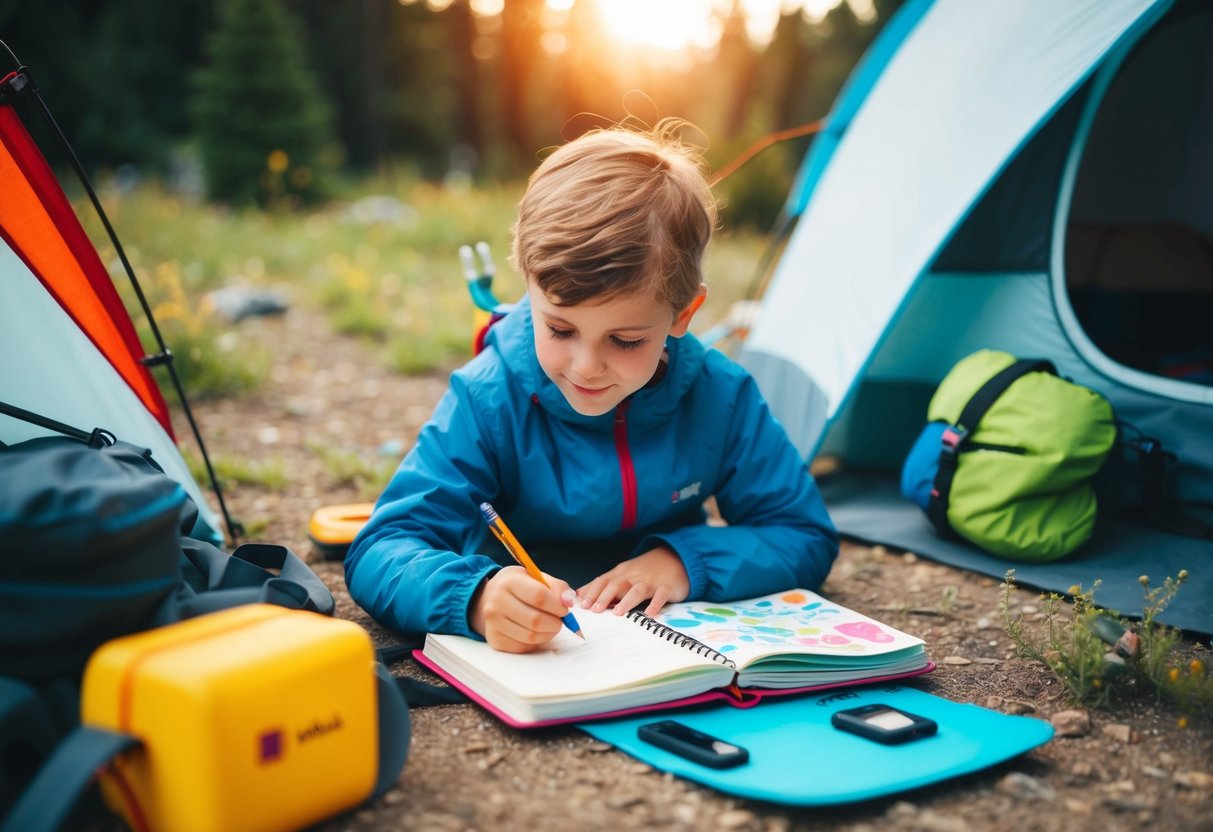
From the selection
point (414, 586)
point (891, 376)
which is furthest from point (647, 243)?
point (891, 376)

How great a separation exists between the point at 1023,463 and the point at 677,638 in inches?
44.5

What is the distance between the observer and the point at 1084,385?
275 centimetres

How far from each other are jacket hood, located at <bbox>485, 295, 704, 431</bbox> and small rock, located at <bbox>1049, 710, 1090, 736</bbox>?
2.87 ft

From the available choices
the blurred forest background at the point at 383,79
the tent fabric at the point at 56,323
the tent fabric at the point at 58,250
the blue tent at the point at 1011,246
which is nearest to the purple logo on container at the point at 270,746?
the tent fabric at the point at 56,323

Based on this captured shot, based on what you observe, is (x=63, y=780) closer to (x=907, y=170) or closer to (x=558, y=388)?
(x=558, y=388)

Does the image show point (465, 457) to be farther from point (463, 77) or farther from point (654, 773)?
point (463, 77)

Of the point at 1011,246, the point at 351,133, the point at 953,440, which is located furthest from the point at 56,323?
the point at 351,133

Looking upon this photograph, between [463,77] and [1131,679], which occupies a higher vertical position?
[463,77]

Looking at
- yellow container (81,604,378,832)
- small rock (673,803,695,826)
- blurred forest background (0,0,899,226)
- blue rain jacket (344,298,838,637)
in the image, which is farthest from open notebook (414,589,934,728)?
blurred forest background (0,0,899,226)

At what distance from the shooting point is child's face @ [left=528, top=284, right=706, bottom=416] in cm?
172

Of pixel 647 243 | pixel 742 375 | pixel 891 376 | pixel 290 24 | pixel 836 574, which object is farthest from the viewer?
pixel 290 24

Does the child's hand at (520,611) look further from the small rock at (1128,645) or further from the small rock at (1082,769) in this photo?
the small rock at (1128,645)

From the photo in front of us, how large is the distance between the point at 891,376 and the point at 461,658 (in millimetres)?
1914

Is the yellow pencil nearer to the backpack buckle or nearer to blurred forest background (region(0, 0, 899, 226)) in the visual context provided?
the backpack buckle
